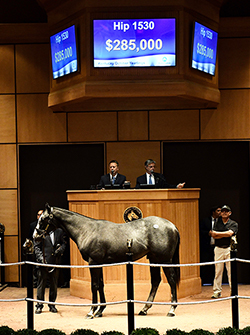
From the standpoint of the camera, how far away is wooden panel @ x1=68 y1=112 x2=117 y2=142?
35.8 feet

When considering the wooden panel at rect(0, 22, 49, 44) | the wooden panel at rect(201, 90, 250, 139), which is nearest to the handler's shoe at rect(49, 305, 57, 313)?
the wooden panel at rect(201, 90, 250, 139)

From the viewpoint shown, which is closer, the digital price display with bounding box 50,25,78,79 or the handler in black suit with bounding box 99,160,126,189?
the handler in black suit with bounding box 99,160,126,189

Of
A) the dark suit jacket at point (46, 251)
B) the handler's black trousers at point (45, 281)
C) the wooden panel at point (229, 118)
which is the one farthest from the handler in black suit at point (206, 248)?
the handler's black trousers at point (45, 281)

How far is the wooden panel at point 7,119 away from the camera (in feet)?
36.0

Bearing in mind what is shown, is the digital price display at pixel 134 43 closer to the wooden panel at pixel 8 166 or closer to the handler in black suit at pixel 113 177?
Answer: the handler in black suit at pixel 113 177

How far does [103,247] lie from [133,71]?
364 cm

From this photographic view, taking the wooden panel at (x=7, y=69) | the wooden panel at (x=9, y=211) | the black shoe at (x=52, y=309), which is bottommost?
the black shoe at (x=52, y=309)

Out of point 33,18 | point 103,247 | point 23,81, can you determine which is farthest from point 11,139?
point 103,247

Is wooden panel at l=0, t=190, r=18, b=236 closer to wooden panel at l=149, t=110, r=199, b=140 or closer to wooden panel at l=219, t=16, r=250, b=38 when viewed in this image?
wooden panel at l=149, t=110, r=199, b=140

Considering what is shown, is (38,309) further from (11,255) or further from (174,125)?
(174,125)

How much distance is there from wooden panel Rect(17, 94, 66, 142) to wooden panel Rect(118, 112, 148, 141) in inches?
48.6

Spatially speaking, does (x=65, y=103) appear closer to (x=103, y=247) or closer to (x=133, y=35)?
(x=133, y=35)

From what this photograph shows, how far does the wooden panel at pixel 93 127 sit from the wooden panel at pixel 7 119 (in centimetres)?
123

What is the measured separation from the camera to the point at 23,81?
36.2ft
